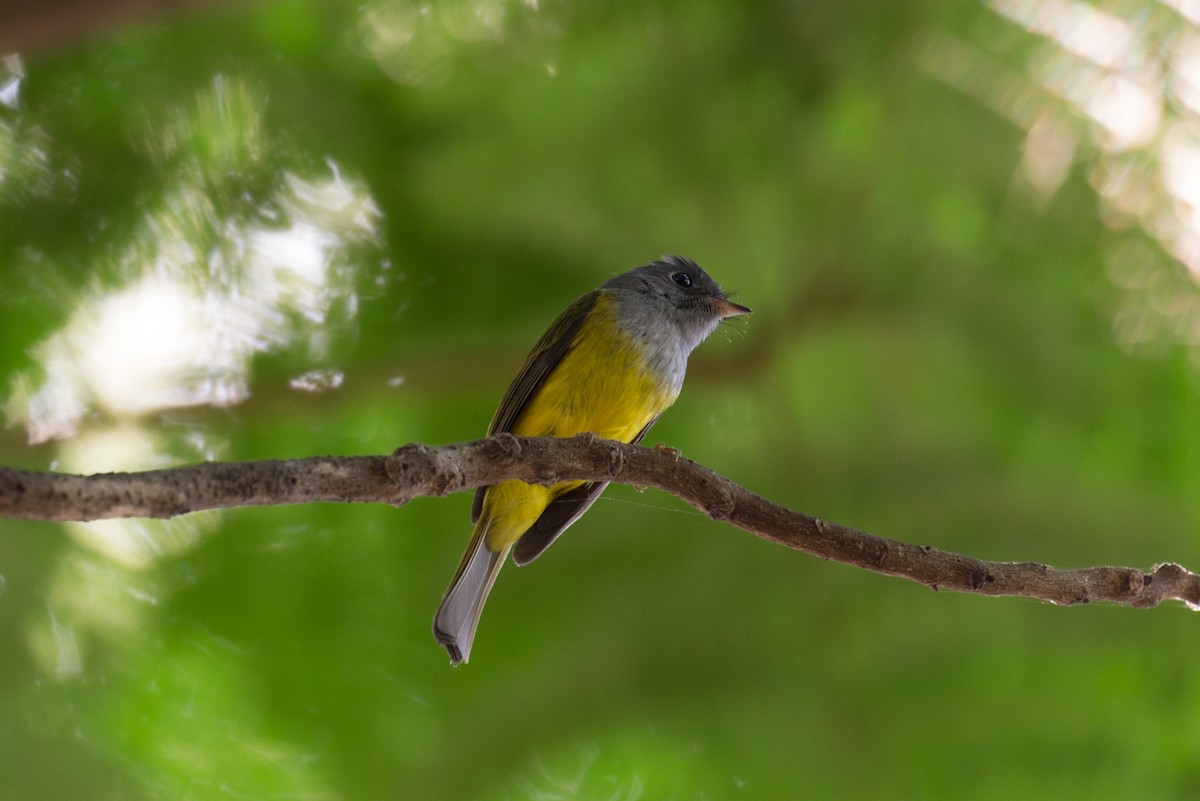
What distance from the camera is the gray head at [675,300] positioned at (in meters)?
2.51

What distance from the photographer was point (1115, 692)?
2539 millimetres

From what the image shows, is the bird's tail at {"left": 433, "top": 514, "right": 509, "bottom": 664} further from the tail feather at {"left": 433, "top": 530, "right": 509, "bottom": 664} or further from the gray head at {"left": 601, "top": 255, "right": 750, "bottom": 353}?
the gray head at {"left": 601, "top": 255, "right": 750, "bottom": 353}

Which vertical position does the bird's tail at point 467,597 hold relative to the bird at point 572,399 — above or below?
below

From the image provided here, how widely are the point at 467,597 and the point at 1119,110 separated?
1733 millimetres

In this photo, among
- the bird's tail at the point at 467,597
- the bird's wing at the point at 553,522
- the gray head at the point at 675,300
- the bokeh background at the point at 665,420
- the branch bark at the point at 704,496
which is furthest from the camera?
the gray head at the point at 675,300

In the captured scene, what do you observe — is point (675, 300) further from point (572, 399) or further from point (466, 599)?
point (466, 599)

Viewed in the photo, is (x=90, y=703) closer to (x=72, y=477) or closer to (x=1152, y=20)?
(x=72, y=477)

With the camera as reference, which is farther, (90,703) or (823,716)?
(823,716)

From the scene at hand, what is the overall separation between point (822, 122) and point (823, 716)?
1438mm

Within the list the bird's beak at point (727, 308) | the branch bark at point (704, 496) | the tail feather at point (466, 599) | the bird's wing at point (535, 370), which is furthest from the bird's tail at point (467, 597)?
the bird's beak at point (727, 308)

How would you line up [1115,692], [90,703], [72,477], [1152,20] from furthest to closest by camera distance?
[1115,692], [90,703], [1152,20], [72,477]

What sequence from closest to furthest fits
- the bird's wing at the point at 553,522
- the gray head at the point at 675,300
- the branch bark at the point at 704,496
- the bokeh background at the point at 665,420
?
1. the branch bark at the point at 704,496
2. the bokeh background at the point at 665,420
3. the bird's wing at the point at 553,522
4. the gray head at the point at 675,300

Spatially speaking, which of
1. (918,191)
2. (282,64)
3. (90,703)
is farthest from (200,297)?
(918,191)

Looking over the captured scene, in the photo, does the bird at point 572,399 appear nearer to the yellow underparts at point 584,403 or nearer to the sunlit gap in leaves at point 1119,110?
the yellow underparts at point 584,403
